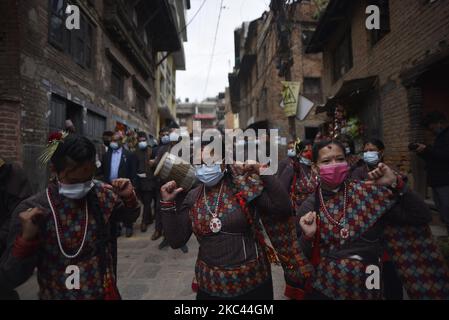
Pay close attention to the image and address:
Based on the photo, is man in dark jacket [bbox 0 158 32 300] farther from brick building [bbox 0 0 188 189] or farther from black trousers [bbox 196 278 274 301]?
brick building [bbox 0 0 188 189]

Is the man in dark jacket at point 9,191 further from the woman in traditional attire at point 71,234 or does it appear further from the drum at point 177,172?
the drum at point 177,172

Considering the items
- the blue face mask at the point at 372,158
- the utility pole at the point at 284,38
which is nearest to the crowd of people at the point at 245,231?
the blue face mask at the point at 372,158

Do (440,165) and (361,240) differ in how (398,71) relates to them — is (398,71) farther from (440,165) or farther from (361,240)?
(361,240)

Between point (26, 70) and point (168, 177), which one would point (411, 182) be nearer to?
point (168, 177)

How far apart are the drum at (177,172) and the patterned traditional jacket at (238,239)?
24cm

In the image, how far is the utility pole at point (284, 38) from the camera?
7.62 metres

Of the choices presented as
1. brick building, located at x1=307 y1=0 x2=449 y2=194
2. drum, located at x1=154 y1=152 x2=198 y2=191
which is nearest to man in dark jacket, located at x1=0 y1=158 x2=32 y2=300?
drum, located at x1=154 y1=152 x2=198 y2=191

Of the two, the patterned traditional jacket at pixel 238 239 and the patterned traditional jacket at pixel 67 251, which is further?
the patterned traditional jacket at pixel 238 239

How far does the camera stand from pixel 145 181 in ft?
20.1

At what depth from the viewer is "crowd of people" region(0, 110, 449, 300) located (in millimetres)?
1618

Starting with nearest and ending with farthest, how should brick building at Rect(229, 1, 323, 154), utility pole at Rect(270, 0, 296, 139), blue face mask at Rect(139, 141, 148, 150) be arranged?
A: 1. blue face mask at Rect(139, 141, 148, 150)
2. utility pole at Rect(270, 0, 296, 139)
3. brick building at Rect(229, 1, 323, 154)

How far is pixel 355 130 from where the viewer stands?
26.2 feet

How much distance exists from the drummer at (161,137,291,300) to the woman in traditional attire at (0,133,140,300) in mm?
466

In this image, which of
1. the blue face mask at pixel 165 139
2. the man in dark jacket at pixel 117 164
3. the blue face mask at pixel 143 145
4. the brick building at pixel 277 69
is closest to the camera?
the blue face mask at pixel 165 139
